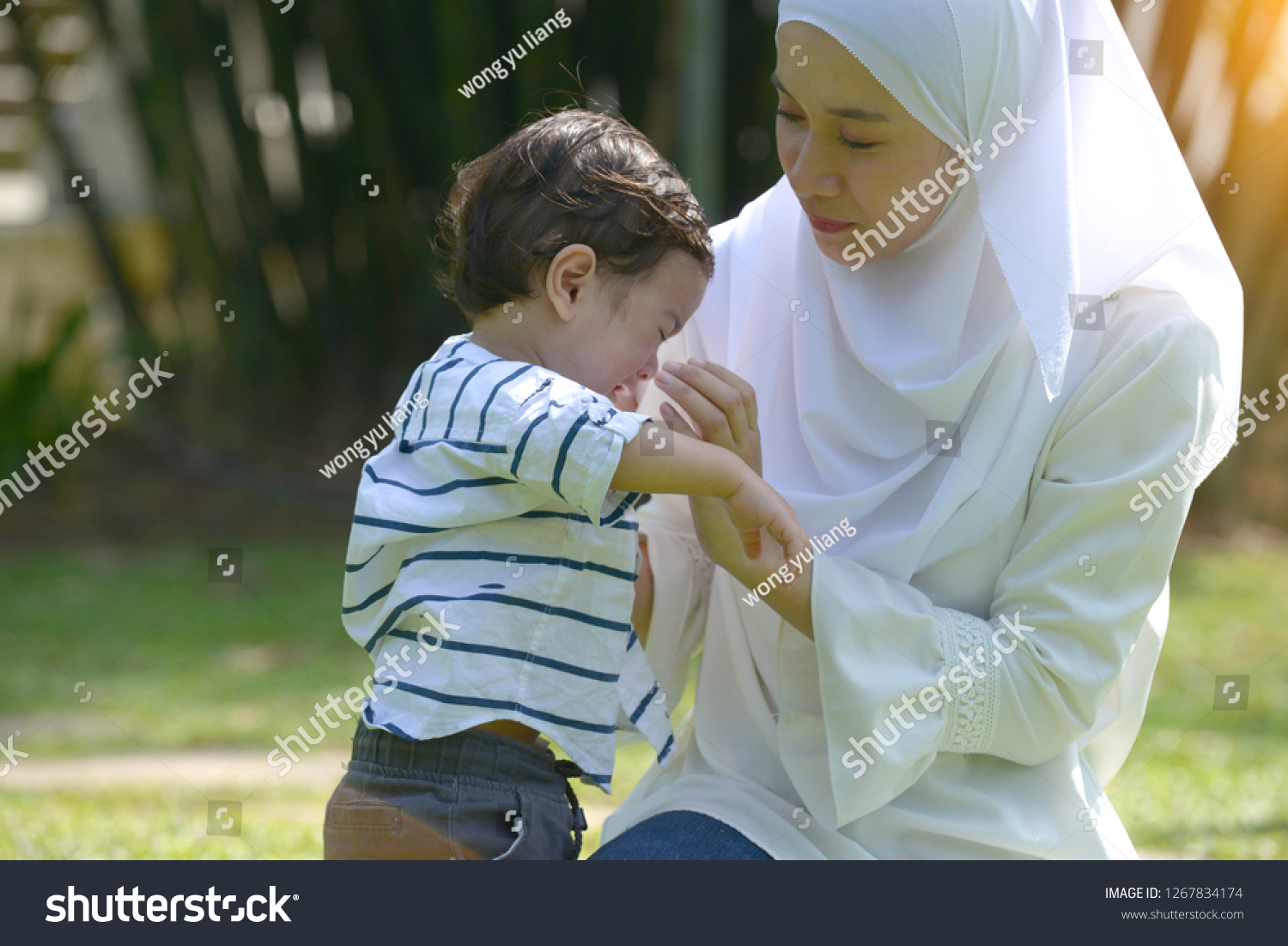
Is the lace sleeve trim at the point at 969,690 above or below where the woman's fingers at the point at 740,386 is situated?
below

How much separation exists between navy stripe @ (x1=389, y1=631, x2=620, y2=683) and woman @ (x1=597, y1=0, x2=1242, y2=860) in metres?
0.27

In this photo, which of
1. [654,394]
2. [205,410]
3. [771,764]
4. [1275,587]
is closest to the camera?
[771,764]

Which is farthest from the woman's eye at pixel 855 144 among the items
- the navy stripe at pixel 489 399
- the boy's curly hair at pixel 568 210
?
the navy stripe at pixel 489 399

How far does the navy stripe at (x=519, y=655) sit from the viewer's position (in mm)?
1835

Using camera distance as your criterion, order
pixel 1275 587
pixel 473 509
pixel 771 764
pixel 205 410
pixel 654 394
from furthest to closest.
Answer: pixel 205 410
pixel 1275 587
pixel 654 394
pixel 771 764
pixel 473 509

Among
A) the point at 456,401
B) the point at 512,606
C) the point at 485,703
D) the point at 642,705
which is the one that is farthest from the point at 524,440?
the point at 642,705

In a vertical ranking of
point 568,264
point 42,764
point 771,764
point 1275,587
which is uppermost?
point 568,264

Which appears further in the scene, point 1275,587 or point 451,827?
point 1275,587

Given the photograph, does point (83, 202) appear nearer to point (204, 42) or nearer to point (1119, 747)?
point (204, 42)

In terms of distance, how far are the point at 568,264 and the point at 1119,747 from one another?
1.27 meters

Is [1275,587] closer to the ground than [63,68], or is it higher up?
closer to the ground

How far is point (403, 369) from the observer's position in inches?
286

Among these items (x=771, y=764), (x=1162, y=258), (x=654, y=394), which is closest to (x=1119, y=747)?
(x=771, y=764)

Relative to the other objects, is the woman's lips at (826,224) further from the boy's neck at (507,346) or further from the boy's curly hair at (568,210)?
the boy's neck at (507,346)
